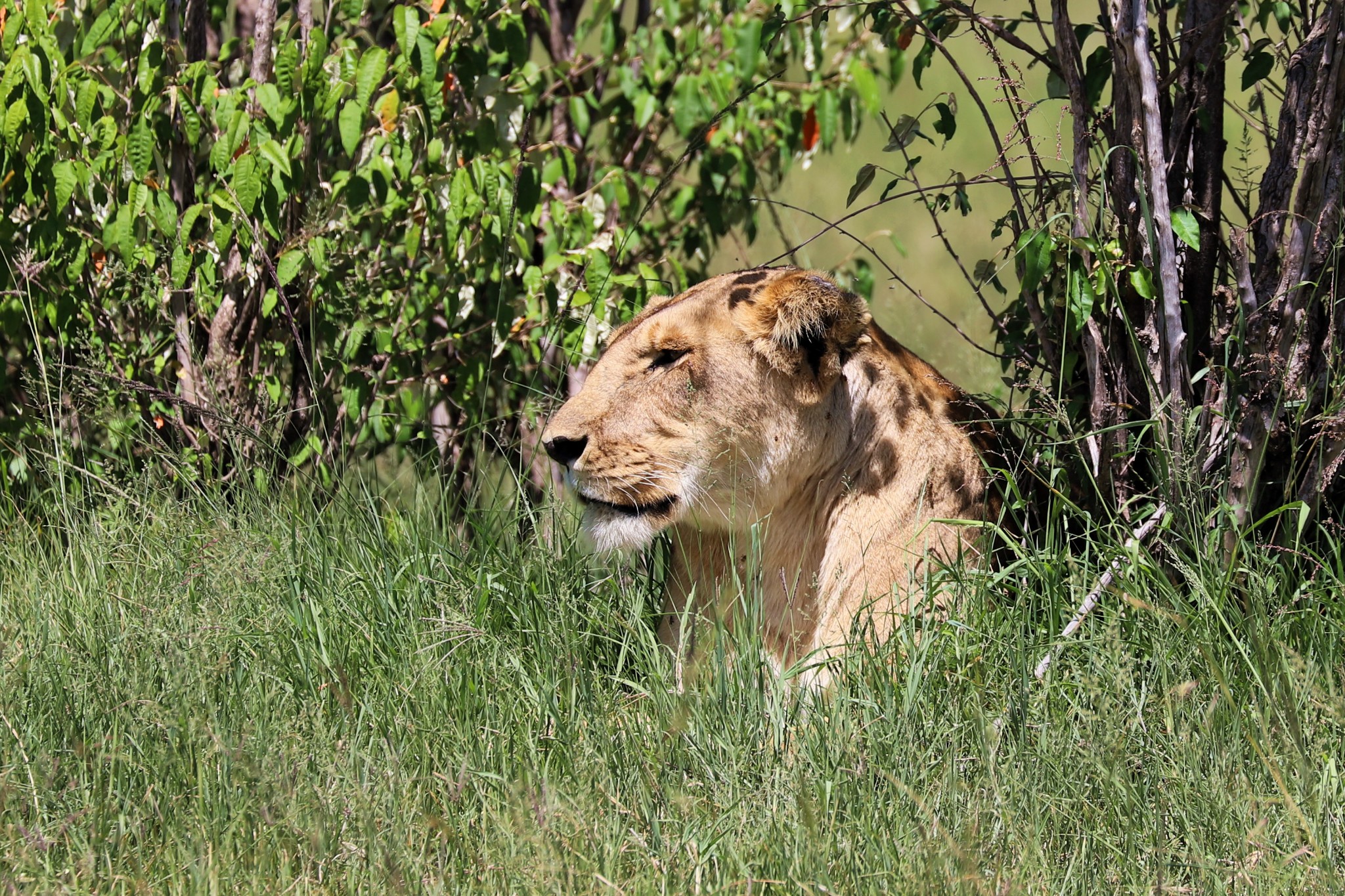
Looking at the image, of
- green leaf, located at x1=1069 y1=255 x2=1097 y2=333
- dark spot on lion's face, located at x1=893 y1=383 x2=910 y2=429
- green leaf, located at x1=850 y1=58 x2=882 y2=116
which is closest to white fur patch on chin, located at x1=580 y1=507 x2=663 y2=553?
dark spot on lion's face, located at x1=893 y1=383 x2=910 y2=429

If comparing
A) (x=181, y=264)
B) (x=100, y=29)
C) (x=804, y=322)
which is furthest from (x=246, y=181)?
(x=804, y=322)

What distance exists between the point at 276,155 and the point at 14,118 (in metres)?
0.70

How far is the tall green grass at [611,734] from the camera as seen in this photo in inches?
92.8

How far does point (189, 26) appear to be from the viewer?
4328mm

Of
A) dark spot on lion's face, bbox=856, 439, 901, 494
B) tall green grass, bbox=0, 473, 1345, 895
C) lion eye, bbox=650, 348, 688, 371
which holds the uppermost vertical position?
lion eye, bbox=650, 348, 688, 371

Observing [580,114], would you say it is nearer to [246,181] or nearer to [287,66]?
[287,66]

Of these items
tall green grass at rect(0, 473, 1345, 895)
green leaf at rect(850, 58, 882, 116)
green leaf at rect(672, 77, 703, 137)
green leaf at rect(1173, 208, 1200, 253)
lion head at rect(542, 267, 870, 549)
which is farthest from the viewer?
green leaf at rect(850, 58, 882, 116)

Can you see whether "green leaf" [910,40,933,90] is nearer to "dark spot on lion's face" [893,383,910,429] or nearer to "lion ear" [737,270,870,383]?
"lion ear" [737,270,870,383]

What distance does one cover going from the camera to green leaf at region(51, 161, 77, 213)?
12.1ft

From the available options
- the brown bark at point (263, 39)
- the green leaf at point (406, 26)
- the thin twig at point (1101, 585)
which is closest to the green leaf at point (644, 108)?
the green leaf at point (406, 26)

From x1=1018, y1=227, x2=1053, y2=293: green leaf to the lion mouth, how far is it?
900 millimetres

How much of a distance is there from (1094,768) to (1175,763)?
15 cm

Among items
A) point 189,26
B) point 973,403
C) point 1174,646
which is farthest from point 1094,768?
point 189,26

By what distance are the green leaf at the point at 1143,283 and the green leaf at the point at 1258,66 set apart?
55 cm
